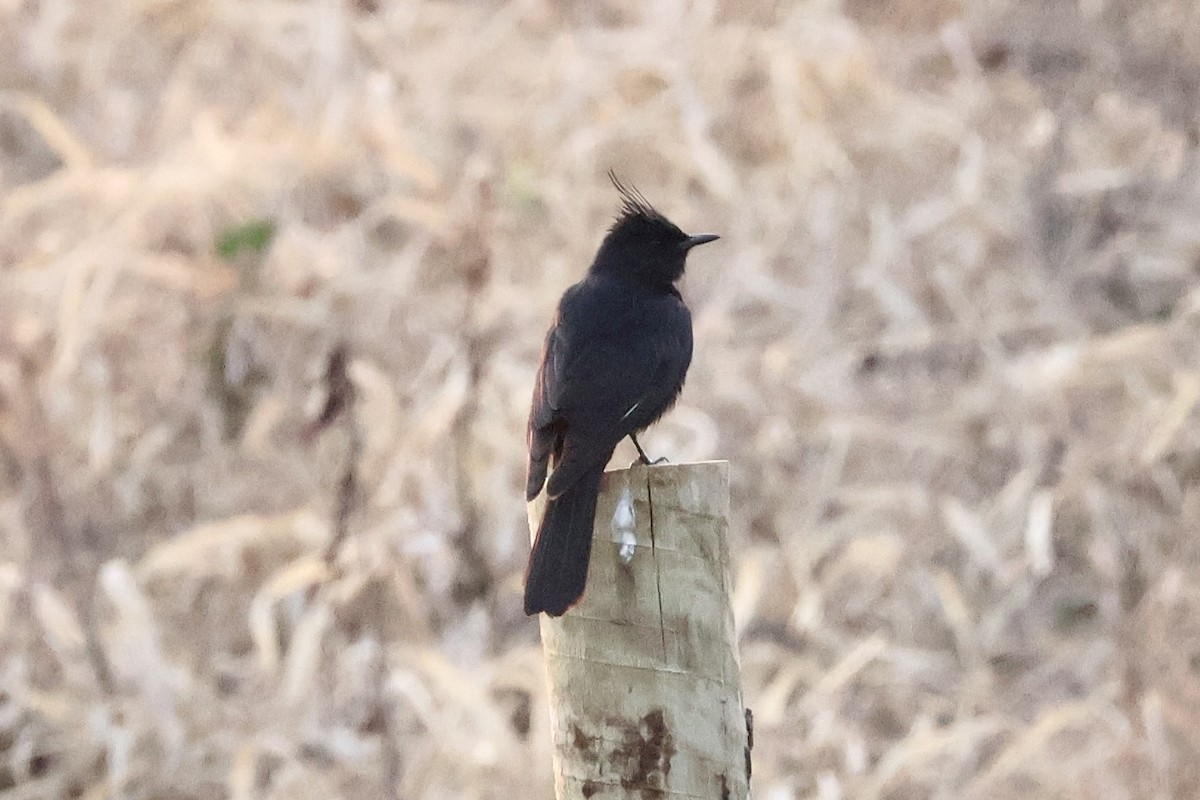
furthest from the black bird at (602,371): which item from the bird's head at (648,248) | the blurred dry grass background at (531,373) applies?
the blurred dry grass background at (531,373)

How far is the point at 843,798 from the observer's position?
4.46 m

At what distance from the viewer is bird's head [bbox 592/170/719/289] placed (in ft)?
12.6

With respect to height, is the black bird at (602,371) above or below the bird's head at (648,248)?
below

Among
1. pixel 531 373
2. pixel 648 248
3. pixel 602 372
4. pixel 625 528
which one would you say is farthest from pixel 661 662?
pixel 531 373

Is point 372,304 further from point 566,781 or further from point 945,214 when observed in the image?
point 566,781

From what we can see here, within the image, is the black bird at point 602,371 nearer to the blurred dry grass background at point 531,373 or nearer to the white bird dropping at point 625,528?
the white bird dropping at point 625,528

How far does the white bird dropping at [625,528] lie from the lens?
228cm

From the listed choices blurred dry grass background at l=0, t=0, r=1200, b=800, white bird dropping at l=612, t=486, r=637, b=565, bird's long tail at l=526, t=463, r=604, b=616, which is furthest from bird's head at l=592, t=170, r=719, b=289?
white bird dropping at l=612, t=486, r=637, b=565

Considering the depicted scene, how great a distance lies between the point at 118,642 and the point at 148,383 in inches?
62.8

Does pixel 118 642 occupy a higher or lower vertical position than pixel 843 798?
higher

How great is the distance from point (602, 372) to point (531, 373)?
2.68 meters

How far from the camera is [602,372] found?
3.26m

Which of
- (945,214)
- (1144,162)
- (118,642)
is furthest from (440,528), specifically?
(1144,162)

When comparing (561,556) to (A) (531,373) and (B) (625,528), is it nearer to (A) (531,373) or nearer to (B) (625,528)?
(B) (625,528)
